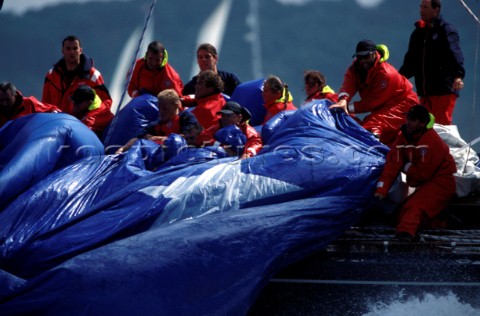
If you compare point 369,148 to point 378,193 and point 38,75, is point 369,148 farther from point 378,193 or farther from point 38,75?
point 38,75

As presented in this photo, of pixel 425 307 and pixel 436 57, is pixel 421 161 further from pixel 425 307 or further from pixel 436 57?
pixel 436 57

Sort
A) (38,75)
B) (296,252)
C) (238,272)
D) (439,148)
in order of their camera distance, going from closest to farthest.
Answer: (238,272) → (296,252) → (439,148) → (38,75)

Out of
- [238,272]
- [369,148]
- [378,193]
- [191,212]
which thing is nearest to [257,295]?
[238,272]

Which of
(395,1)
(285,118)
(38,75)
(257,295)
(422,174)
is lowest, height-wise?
(257,295)

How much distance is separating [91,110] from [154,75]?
1.78 feet

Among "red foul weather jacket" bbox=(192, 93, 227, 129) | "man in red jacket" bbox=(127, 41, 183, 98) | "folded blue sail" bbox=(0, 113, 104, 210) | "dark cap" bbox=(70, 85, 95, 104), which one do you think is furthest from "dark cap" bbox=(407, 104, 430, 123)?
"dark cap" bbox=(70, 85, 95, 104)

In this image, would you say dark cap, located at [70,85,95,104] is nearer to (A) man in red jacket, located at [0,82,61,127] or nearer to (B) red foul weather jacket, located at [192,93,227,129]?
(A) man in red jacket, located at [0,82,61,127]

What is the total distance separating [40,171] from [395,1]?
3.43 m

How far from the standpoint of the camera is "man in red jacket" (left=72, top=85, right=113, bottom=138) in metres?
4.97

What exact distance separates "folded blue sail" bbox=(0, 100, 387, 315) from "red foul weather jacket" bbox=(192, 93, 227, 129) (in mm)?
421

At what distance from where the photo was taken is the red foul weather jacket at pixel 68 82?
17.4 feet

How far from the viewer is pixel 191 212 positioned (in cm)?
395

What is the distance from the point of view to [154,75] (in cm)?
543

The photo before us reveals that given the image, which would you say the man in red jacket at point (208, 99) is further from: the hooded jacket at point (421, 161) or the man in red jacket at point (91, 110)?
the hooded jacket at point (421, 161)
